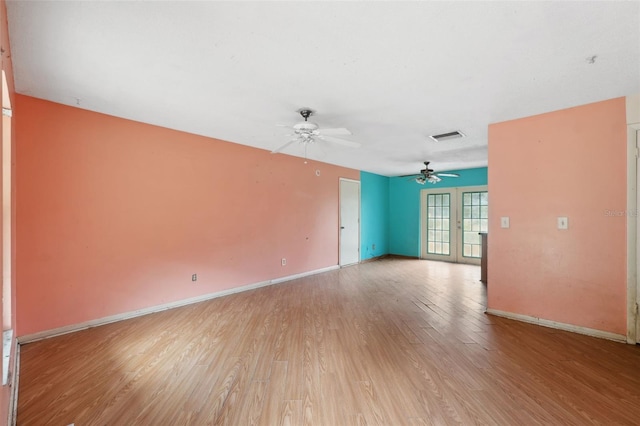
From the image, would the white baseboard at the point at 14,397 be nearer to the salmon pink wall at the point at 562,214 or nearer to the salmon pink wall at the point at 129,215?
the salmon pink wall at the point at 129,215

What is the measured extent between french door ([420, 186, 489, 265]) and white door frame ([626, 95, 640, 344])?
3698 millimetres

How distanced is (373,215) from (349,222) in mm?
1162

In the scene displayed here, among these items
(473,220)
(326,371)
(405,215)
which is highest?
(405,215)

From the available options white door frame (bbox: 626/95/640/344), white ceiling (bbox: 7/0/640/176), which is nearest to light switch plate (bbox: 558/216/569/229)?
white door frame (bbox: 626/95/640/344)

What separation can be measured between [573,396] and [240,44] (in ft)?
10.8

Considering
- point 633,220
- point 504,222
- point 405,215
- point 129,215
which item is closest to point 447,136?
point 504,222

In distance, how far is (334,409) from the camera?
5.61 feet

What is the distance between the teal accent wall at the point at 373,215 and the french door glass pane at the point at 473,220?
6.63ft

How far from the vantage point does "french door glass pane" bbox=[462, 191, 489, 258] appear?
635 cm

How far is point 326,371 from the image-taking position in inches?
83.2

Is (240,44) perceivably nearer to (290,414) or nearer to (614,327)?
(290,414)

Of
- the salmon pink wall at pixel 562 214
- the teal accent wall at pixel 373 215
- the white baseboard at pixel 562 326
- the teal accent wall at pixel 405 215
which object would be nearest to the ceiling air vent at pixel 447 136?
the salmon pink wall at pixel 562 214

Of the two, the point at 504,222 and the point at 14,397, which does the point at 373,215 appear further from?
the point at 14,397

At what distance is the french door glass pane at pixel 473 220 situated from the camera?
6.35 m
